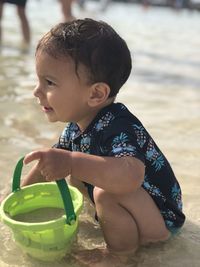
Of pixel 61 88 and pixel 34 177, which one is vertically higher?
pixel 61 88

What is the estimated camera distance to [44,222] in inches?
68.0

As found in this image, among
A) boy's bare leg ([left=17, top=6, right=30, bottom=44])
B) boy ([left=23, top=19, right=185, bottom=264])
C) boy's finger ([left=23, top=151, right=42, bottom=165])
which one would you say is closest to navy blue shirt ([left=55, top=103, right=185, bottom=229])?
boy ([left=23, top=19, right=185, bottom=264])

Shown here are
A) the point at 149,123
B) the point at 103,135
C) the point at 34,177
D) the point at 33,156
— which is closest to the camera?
the point at 33,156

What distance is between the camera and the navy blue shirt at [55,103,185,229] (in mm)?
1776

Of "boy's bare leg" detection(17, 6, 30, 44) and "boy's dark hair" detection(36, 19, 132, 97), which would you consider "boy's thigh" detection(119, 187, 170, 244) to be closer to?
"boy's dark hair" detection(36, 19, 132, 97)

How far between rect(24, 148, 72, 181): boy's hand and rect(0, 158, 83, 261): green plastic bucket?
0.12 ft

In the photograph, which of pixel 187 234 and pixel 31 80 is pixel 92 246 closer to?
pixel 187 234

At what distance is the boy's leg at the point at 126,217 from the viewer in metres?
1.78

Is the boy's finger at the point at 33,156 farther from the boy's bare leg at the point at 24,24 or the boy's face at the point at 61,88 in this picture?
the boy's bare leg at the point at 24,24

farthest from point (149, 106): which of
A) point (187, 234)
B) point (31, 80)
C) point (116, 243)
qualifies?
point (116, 243)

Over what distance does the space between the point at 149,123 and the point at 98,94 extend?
1.68 meters

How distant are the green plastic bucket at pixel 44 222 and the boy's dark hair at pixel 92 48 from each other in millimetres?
409

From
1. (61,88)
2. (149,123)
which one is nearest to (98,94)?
(61,88)

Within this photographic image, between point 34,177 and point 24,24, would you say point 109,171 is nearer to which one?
point 34,177
